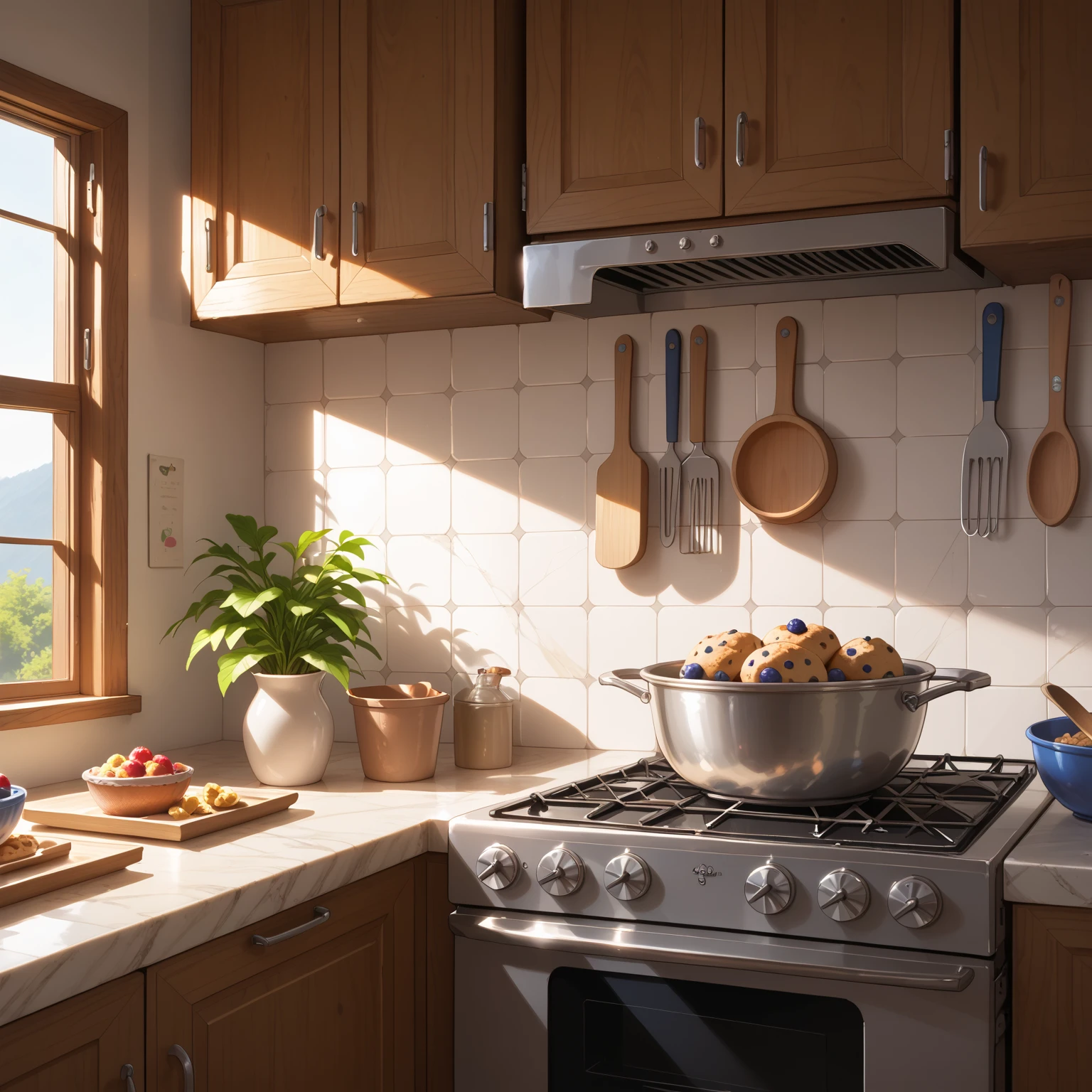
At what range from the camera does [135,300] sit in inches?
91.0

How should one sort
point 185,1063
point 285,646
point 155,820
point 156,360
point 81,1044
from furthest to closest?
point 156,360 → point 285,646 → point 155,820 → point 185,1063 → point 81,1044

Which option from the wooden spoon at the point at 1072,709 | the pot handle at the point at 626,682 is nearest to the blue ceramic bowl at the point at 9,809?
the pot handle at the point at 626,682

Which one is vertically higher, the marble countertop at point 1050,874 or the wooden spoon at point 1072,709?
the wooden spoon at point 1072,709

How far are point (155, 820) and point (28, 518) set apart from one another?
787mm

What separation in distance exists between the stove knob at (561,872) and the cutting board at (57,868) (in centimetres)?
54

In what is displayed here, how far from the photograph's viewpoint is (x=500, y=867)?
1672 millimetres

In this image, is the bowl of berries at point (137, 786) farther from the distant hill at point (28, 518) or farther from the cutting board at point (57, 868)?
the distant hill at point (28, 518)

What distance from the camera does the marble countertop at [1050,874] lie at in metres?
1.42

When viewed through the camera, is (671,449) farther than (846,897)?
Yes

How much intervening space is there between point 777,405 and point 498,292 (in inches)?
22.3

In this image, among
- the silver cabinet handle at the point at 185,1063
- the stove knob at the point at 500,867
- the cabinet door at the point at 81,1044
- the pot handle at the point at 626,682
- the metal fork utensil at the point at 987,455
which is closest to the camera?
the cabinet door at the point at 81,1044

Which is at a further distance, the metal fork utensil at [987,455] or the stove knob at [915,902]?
the metal fork utensil at [987,455]

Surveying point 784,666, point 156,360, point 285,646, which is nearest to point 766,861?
point 784,666

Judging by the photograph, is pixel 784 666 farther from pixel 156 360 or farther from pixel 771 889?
pixel 156 360
